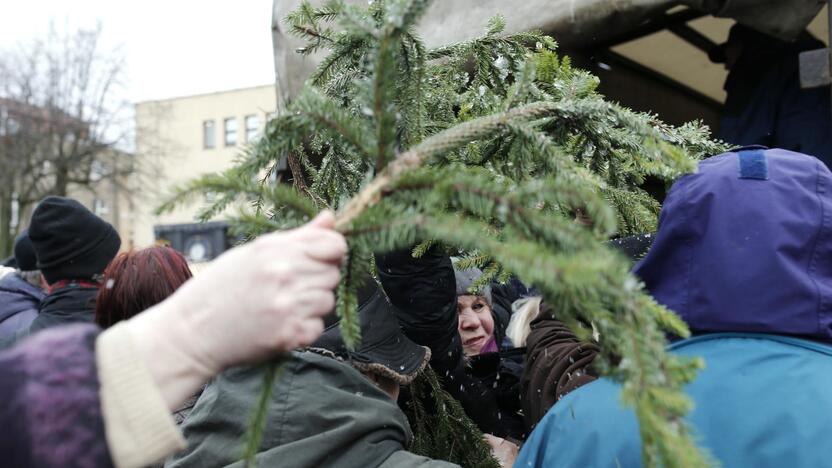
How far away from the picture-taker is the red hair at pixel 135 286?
1986 millimetres

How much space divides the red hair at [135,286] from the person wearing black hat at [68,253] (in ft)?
2.92

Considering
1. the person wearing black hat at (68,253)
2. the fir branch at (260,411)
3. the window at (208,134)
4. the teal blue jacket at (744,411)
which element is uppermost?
the fir branch at (260,411)

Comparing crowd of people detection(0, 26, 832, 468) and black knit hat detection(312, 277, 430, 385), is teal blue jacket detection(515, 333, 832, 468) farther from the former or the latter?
black knit hat detection(312, 277, 430, 385)

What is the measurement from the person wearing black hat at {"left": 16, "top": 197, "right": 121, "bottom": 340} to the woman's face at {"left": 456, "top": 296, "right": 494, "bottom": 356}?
1.59m

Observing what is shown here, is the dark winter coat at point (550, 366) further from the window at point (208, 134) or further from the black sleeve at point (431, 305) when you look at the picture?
the window at point (208, 134)

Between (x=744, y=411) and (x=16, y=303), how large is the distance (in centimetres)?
361

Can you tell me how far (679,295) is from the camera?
4.52 ft

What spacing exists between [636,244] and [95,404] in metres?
1.23

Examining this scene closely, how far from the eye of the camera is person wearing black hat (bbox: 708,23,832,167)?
11.1 feet

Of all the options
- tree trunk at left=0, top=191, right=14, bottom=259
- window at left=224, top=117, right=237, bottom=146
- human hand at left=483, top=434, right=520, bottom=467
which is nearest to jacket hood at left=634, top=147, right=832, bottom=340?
human hand at left=483, top=434, right=520, bottom=467

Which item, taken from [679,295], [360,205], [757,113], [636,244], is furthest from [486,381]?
[757,113]

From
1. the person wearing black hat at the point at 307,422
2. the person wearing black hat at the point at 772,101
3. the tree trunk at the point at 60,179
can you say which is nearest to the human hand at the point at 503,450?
the person wearing black hat at the point at 307,422

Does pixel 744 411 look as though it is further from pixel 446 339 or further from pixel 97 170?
pixel 97 170

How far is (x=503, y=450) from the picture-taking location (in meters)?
2.36
